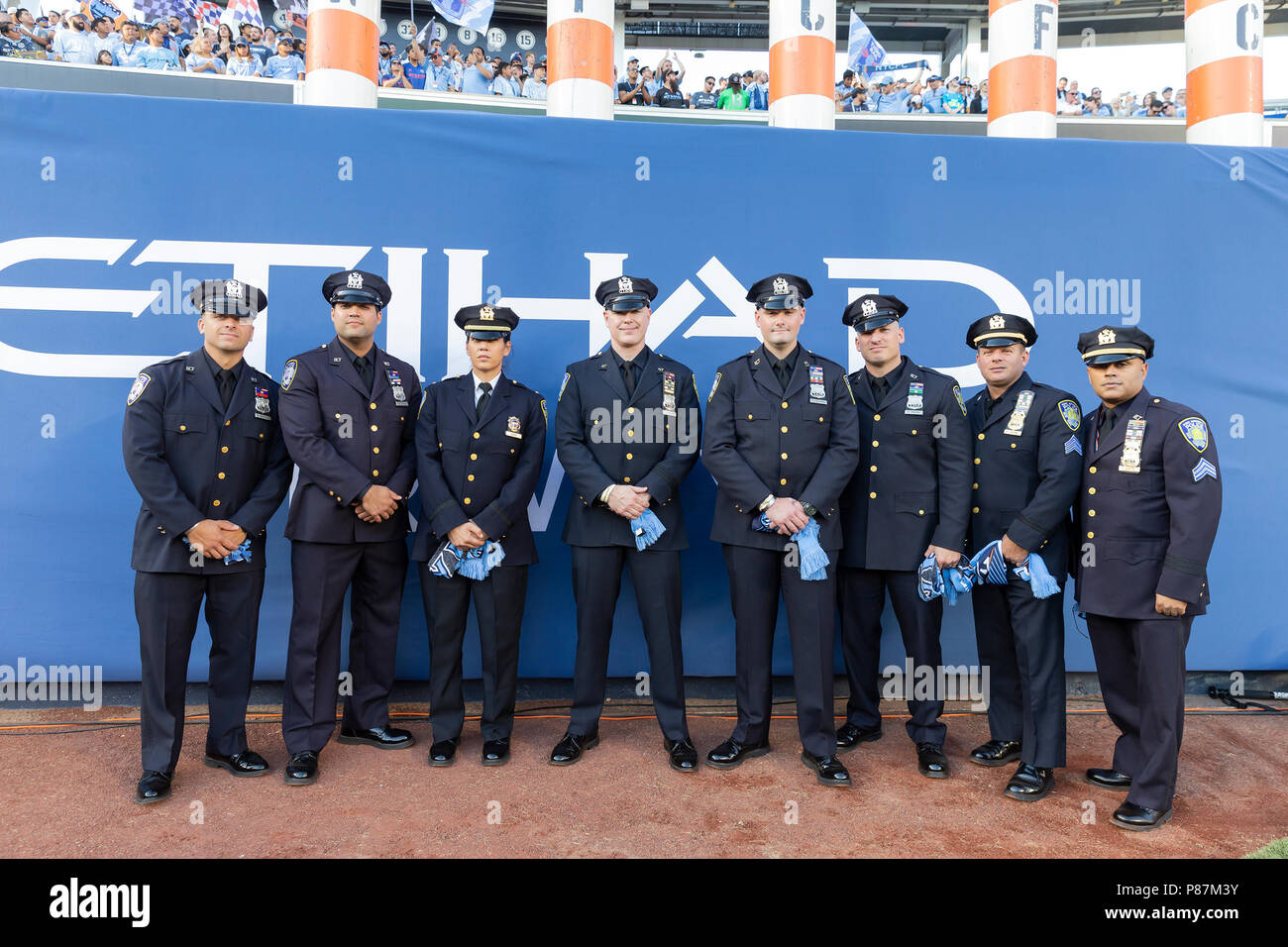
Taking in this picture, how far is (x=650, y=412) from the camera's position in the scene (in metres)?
3.54

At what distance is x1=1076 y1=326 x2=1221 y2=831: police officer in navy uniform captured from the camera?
9.62 ft

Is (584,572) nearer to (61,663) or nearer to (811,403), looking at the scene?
(811,403)

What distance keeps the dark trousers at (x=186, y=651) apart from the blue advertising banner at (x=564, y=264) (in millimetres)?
733

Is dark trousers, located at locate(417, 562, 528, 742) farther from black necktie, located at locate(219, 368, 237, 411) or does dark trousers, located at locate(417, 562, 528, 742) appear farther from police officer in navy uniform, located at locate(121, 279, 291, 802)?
black necktie, located at locate(219, 368, 237, 411)

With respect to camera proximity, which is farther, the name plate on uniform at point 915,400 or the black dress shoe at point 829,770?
the name plate on uniform at point 915,400

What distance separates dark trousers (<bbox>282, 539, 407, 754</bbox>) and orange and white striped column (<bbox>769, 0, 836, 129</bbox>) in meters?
4.23

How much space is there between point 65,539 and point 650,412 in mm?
3042

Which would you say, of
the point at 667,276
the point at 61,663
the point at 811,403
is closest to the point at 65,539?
the point at 61,663

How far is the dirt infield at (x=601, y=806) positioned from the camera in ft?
8.92

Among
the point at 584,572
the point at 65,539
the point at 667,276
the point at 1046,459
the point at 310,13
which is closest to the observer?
the point at 1046,459

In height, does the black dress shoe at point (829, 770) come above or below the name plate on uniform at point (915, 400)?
below

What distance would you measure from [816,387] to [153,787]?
3150 millimetres

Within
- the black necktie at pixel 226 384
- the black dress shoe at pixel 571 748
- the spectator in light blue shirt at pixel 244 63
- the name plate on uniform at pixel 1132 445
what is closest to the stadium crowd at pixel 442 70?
the spectator in light blue shirt at pixel 244 63

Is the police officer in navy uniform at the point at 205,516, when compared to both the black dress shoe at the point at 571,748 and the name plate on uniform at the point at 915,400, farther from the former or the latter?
the name plate on uniform at the point at 915,400
